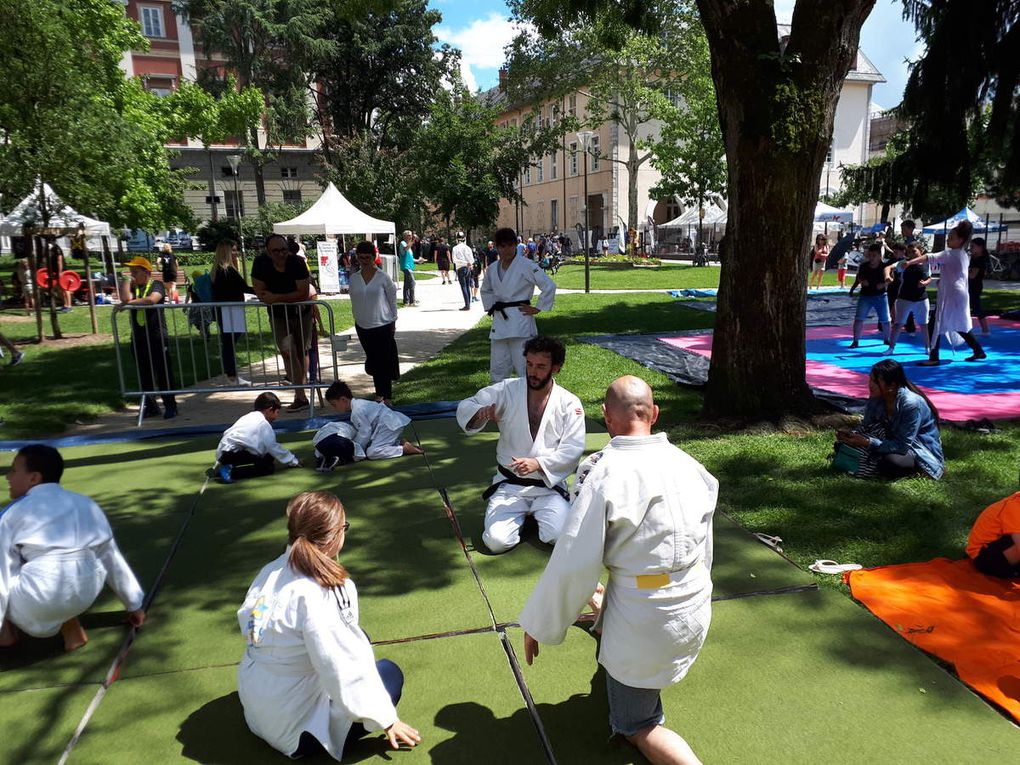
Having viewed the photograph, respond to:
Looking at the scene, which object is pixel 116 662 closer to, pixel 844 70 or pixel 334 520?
pixel 334 520

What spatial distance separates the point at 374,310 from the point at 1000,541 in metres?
5.94

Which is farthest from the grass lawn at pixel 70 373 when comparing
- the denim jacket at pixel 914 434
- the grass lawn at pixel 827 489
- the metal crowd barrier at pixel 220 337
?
the denim jacket at pixel 914 434

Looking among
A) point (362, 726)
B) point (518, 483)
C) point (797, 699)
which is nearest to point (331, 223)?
point (518, 483)

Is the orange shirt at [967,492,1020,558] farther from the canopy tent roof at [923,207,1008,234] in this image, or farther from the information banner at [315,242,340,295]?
the canopy tent roof at [923,207,1008,234]

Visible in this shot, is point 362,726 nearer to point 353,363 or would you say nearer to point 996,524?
point 996,524

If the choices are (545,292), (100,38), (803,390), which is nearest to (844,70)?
(803,390)

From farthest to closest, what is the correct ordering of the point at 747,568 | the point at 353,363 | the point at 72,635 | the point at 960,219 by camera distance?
the point at 960,219, the point at 353,363, the point at 747,568, the point at 72,635

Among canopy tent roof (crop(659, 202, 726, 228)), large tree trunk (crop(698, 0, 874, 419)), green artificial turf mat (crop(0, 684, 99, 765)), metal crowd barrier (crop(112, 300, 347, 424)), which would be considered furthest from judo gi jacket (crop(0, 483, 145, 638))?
canopy tent roof (crop(659, 202, 726, 228))

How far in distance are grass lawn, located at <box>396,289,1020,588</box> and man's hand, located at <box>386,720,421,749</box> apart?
8.25ft

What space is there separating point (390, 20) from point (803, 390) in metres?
42.3

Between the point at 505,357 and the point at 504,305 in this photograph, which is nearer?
the point at 504,305

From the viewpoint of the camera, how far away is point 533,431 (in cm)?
458

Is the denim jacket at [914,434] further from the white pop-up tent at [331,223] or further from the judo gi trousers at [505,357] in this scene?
the white pop-up tent at [331,223]

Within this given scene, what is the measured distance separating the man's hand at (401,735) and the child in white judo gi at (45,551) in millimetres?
1686
